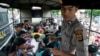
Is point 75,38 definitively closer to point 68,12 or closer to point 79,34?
point 79,34

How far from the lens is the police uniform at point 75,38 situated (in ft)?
4.20

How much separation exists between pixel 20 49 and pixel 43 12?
9.00m

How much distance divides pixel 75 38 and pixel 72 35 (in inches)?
1.9

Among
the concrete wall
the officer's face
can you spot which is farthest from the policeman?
the concrete wall

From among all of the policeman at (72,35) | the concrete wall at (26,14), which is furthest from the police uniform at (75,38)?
the concrete wall at (26,14)

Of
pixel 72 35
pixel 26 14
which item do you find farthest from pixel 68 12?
pixel 26 14

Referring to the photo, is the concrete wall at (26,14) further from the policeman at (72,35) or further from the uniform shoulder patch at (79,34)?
the uniform shoulder patch at (79,34)

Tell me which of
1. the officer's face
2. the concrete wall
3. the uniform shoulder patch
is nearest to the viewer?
the uniform shoulder patch

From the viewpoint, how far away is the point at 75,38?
1.32 m

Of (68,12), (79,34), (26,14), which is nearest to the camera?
(79,34)

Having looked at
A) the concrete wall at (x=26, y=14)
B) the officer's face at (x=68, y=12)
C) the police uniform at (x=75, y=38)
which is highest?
the officer's face at (x=68, y=12)

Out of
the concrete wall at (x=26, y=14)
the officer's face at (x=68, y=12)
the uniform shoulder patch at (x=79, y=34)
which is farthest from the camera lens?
the concrete wall at (x=26, y=14)

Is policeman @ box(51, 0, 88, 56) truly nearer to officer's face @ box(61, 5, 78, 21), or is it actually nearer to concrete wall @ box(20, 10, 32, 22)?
officer's face @ box(61, 5, 78, 21)

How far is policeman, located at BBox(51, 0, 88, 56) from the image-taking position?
128 centimetres
